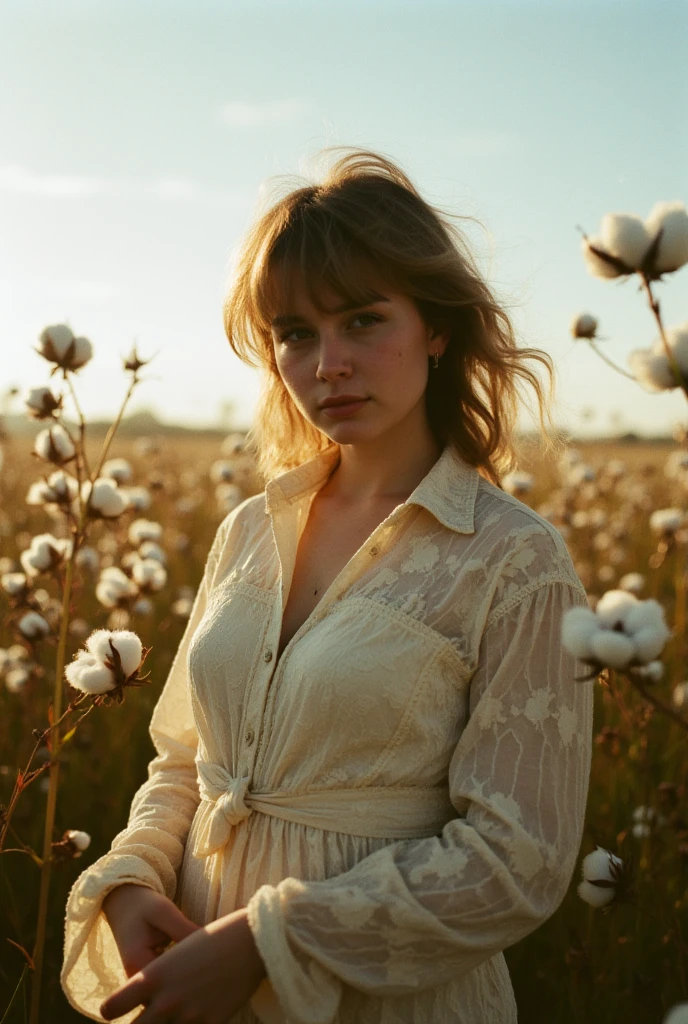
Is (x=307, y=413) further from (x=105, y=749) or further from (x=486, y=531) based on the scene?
(x=105, y=749)

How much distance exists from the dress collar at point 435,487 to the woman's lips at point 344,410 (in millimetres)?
169

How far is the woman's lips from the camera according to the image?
5.36 feet

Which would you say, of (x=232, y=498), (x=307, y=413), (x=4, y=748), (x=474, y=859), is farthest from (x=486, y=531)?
(x=232, y=498)

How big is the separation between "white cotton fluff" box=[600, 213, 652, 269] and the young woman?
1.89 feet

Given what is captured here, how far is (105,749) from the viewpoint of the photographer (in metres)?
3.44

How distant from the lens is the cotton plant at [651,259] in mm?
924

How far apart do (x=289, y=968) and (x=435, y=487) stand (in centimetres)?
77

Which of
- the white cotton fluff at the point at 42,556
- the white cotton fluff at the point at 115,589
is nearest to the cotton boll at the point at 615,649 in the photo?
the white cotton fluff at the point at 42,556

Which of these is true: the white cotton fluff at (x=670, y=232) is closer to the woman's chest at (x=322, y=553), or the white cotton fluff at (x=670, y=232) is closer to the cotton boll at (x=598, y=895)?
the woman's chest at (x=322, y=553)

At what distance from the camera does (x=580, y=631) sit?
911mm

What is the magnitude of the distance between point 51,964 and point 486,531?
1649mm

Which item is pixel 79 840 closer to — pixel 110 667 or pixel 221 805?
pixel 221 805

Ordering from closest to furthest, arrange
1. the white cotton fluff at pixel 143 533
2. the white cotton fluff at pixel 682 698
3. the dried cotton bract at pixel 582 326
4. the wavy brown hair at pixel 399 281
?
the wavy brown hair at pixel 399 281 < the dried cotton bract at pixel 582 326 < the white cotton fluff at pixel 682 698 < the white cotton fluff at pixel 143 533

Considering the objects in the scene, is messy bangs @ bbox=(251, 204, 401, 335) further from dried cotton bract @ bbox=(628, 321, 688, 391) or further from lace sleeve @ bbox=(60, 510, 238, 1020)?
lace sleeve @ bbox=(60, 510, 238, 1020)
